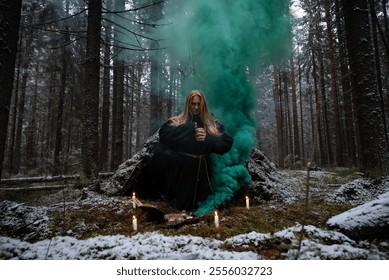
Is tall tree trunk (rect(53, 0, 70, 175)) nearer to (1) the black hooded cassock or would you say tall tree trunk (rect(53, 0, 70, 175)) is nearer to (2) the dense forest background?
(2) the dense forest background

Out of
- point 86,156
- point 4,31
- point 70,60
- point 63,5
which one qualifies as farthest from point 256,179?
point 63,5

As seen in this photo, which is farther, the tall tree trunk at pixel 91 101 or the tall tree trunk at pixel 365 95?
the tall tree trunk at pixel 91 101

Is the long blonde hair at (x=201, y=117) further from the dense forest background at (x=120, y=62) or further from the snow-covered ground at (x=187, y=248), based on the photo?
the snow-covered ground at (x=187, y=248)

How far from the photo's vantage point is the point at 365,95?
574 centimetres

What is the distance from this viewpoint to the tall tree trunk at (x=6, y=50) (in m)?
3.36

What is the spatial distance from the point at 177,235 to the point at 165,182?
2.31 meters

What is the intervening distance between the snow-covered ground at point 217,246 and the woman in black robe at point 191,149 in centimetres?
169

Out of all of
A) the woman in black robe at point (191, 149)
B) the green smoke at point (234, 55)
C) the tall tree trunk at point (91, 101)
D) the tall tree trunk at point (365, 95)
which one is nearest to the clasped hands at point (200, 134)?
the woman in black robe at point (191, 149)

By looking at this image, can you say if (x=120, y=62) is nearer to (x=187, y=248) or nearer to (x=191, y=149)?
(x=191, y=149)

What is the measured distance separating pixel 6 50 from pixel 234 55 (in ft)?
14.7

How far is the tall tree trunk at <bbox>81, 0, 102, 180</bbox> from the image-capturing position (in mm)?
6172

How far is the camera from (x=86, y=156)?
20.2 ft

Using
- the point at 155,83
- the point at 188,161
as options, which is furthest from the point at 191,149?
the point at 155,83

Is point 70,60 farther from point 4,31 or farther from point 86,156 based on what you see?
point 4,31
